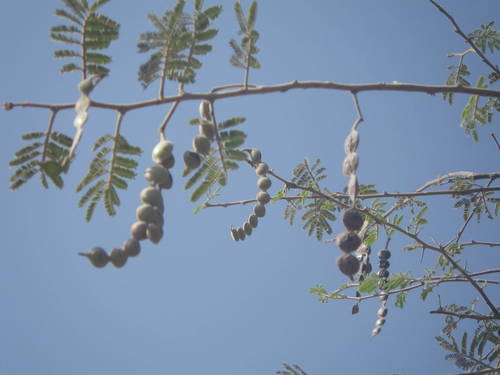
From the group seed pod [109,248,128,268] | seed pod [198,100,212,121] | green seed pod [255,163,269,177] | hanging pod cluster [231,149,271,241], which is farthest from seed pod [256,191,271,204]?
seed pod [109,248,128,268]

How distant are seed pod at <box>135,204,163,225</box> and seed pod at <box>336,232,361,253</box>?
100cm

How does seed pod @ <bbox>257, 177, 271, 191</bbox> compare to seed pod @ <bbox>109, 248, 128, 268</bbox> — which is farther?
seed pod @ <bbox>257, 177, 271, 191</bbox>

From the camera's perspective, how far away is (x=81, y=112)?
81.7 inches

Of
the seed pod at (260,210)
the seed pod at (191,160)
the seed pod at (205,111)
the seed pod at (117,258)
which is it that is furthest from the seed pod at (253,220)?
the seed pod at (117,258)

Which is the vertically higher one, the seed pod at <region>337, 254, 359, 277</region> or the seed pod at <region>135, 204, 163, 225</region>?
the seed pod at <region>135, 204, 163, 225</region>

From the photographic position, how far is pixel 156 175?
88.5 inches

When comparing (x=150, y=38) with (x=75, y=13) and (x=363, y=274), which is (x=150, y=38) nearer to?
(x=75, y=13)

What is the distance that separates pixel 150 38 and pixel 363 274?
10.4ft

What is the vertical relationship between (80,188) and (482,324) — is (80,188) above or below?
above

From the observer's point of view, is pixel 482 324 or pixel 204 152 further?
pixel 482 324

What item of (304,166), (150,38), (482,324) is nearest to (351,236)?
(150,38)

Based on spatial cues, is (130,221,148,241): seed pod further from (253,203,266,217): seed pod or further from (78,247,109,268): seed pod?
(253,203,266,217): seed pod

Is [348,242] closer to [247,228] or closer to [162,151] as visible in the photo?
[162,151]

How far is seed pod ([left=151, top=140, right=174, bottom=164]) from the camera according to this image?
2309 mm
